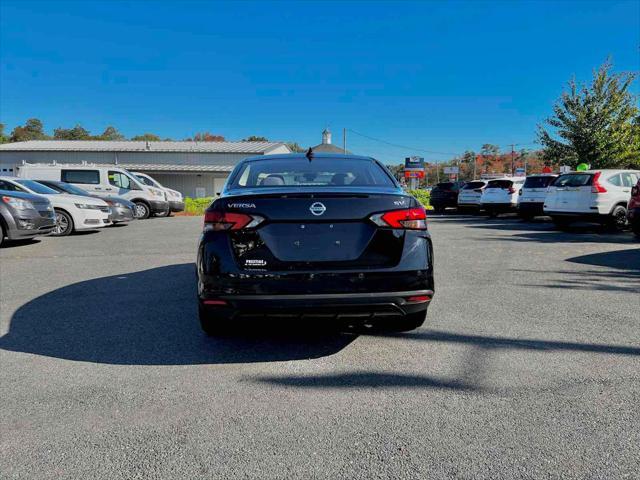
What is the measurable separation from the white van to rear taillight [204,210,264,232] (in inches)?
586

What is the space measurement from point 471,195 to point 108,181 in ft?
47.3

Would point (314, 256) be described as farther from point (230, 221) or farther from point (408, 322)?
point (408, 322)

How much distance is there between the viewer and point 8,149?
41531 mm

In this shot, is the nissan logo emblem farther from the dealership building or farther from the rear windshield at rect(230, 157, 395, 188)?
the dealership building

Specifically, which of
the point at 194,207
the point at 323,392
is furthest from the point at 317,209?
the point at 194,207

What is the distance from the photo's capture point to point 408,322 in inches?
146

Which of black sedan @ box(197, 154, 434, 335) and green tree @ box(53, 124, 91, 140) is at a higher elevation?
green tree @ box(53, 124, 91, 140)

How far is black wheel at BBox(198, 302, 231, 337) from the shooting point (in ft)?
10.3

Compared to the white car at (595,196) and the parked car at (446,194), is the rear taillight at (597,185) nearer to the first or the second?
the white car at (595,196)

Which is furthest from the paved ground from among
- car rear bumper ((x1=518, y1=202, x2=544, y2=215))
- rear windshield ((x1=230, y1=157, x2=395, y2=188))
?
car rear bumper ((x1=518, y1=202, x2=544, y2=215))

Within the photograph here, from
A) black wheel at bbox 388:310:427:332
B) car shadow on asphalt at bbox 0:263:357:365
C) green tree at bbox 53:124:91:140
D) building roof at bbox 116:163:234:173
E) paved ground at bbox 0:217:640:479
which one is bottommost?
paved ground at bbox 0:217:640:479

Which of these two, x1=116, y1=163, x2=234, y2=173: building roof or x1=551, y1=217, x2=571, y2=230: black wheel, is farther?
x1=116, y1=163, x2=234, y2=173: building roof

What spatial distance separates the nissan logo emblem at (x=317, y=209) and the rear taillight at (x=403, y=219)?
0.34 metres

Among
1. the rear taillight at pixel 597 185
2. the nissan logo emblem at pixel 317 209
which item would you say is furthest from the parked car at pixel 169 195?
the nissan logo emblem at pixel 317 209
